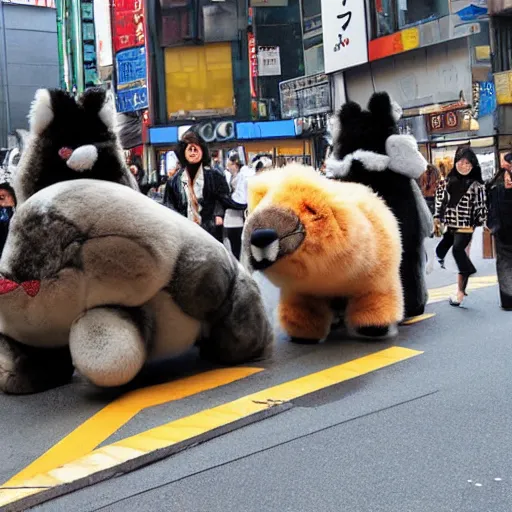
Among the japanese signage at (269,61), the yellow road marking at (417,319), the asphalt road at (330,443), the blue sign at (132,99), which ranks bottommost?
the asphalt road at (330,443)

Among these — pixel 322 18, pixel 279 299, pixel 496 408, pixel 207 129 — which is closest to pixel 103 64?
pixel 207 129

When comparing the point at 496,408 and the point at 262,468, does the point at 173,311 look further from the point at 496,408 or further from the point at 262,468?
the point at 496,408

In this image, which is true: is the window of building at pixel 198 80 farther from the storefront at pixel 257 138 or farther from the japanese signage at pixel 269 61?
the japanese signage at pixel 269 61

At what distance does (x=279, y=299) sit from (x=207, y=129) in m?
23.8

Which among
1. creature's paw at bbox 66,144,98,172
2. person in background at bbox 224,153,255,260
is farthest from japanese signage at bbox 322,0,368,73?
creature's paw at bbox 66,144,98,172

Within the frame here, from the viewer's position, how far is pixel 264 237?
5.31 m

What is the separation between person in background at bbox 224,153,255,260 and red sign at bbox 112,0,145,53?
1954cm

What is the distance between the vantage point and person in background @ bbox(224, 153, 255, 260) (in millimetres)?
10297

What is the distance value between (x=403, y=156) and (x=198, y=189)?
2184 mm

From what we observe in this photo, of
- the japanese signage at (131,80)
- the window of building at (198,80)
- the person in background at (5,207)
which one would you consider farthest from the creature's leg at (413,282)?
Result: the japanese signage at (131,80)

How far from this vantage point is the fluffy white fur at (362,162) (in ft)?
22.6

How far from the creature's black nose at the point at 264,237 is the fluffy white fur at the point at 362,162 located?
1.80 meters

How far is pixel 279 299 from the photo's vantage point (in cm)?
662

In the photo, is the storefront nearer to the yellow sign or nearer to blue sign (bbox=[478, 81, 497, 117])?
the yellow sign
